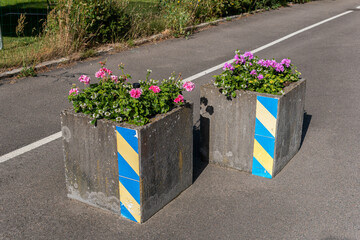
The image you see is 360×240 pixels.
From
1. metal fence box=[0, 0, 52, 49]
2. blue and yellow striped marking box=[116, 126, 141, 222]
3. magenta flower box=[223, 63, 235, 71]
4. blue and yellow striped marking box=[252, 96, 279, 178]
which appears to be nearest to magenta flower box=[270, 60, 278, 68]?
magenta flower box=[223, 63, 235, 71]

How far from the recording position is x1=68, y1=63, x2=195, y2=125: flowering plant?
420 cm

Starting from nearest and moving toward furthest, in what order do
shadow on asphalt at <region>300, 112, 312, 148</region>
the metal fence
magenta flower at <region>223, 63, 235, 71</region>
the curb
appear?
magenta flower at <region>223, 63, 235, 71</region>, shadow on asphalt at <region>300, 112, 312, 148</region>, the curb, the metal fence

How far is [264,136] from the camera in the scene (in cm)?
502

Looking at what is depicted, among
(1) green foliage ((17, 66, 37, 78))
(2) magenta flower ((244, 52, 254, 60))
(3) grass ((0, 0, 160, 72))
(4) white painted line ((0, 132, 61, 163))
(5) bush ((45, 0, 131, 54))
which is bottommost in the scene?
(4) white painted line ((0, 132, 61, 163))

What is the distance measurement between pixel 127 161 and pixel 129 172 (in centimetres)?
10

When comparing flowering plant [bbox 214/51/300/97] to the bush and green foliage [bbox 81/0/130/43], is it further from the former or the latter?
green foliage [bbox 81/0/130/43]

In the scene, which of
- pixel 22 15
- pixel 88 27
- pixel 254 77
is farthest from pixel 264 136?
pixel 22 15

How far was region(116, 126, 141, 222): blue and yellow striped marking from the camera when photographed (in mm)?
4043

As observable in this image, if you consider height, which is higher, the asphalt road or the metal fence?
the metal fence

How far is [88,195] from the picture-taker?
14.8 feet

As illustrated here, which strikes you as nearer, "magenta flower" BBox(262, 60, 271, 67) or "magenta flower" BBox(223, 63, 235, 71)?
"magenta flower" BBox(223, 63, 235, 71)

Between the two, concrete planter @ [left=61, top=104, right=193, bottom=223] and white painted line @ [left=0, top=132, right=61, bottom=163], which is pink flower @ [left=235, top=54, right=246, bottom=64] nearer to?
concrete planter @ [left=61, top=104, right=193, bottom=223]

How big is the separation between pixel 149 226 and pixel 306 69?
6.62 m

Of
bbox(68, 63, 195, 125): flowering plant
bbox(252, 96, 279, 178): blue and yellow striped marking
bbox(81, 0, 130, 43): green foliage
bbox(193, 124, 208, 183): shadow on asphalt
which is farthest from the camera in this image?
bbox(81, 0, 130, 43): green foliage
